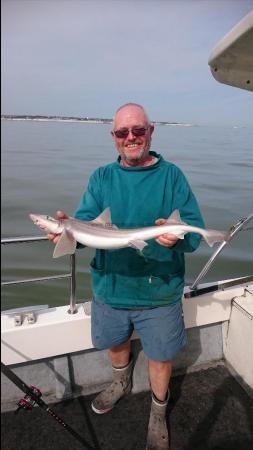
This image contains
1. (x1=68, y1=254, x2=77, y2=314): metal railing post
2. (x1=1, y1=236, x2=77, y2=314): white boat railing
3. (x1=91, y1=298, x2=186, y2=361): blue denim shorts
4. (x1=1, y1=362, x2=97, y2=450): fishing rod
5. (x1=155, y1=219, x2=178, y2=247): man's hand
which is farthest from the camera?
(x1=68, y1=254, x2=77, y2=314): metal railing post

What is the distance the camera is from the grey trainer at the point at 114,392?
141 inches

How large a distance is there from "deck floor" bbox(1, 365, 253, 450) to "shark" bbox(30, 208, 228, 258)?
173 centimetres

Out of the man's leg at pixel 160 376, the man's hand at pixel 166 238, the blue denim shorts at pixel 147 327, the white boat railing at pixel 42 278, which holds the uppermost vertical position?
the man's hand at pixel 166 238

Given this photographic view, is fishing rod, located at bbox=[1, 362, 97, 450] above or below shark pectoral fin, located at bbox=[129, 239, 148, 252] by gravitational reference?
below

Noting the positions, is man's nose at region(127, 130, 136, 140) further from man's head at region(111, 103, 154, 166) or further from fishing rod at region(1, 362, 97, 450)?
fishing rod at region(1, 362, 97, 450)

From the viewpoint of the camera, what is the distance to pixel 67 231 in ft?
9.09

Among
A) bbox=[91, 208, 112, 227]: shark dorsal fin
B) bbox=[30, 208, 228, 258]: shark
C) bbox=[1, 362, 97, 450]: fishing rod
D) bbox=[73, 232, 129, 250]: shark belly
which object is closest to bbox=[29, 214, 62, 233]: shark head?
bbox=[30, 208, 228, 258]: shark

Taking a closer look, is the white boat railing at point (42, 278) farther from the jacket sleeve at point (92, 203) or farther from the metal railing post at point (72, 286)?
the jacket sleeve at point (92, 203)

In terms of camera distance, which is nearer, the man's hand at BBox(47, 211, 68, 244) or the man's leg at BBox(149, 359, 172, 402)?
the man's hand at BBox(47, 211, 68, 244)

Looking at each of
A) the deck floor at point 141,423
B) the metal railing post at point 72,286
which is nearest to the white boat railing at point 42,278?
the metal railing post at point 72,286

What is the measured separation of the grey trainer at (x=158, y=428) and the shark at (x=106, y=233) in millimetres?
1581

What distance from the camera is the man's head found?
9.95 ft

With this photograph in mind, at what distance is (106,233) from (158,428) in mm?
1810

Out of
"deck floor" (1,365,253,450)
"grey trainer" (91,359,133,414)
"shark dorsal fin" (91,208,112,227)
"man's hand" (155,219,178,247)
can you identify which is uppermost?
"shark dorsal fin" (91,208,112,227)
